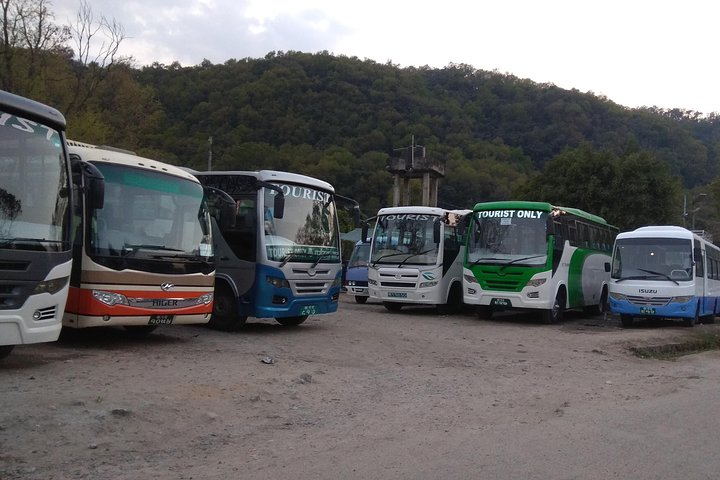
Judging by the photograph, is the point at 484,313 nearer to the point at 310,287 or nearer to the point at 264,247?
the point at 310,287

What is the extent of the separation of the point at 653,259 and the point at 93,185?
1504 cm

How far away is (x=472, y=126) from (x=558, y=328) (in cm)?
4862

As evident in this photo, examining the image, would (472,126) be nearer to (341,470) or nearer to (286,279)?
(286,279)

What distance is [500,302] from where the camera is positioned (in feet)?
58.1

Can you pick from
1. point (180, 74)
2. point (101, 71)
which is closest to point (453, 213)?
point (101, 71)

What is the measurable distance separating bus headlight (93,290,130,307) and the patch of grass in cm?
1022

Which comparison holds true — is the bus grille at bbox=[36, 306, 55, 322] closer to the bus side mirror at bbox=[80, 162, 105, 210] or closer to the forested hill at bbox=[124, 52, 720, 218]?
the bus side mirror at bbox=[80, 162, 105, 210]

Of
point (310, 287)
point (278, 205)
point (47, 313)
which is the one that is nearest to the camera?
point (47, 313)

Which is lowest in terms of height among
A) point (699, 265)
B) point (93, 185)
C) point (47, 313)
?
point (47, 313)

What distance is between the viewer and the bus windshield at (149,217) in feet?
32.1

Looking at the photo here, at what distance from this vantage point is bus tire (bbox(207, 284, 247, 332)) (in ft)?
42.0

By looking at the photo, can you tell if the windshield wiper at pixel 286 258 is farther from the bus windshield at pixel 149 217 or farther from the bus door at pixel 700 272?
the bus door at pixel 700 272

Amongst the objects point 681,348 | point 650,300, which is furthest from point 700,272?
point 681,348

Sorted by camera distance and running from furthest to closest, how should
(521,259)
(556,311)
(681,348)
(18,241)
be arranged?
(556,311)
(521,259)
(681,348)
(18,241)
